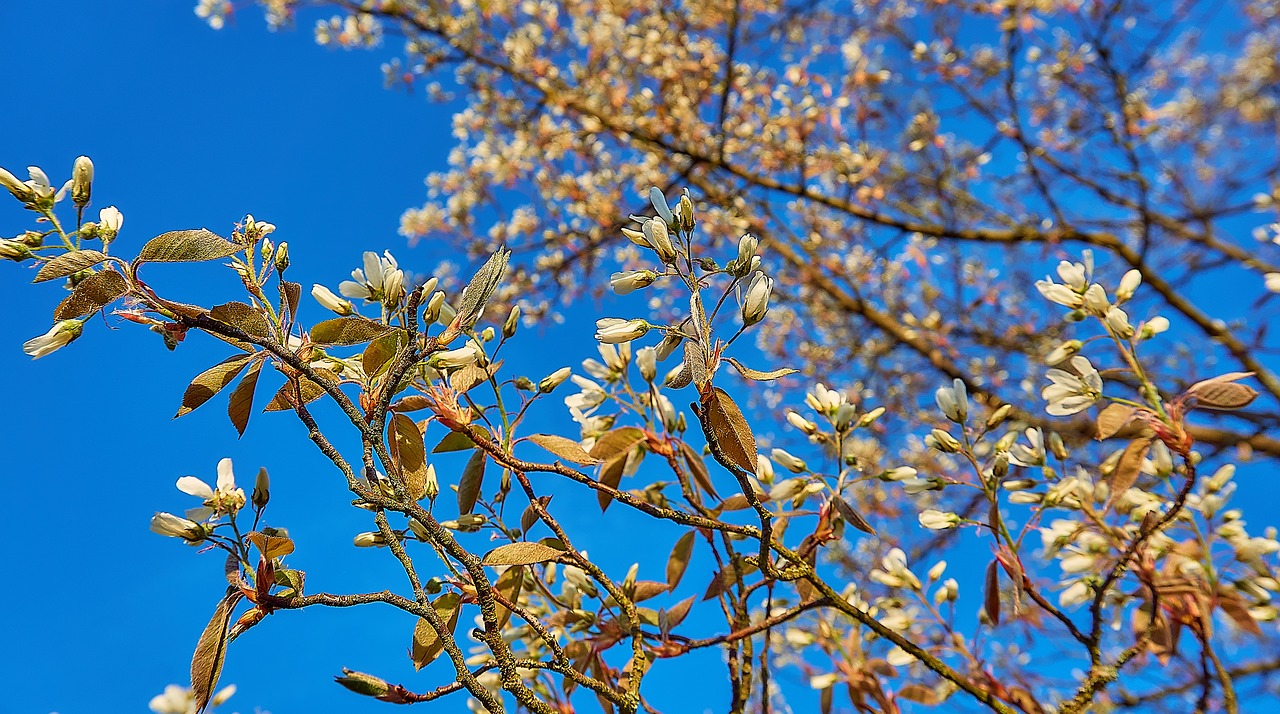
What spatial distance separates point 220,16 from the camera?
161 inches

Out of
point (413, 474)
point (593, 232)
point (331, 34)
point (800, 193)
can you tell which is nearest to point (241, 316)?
point (413, 474)

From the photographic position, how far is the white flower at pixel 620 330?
0.90 meters

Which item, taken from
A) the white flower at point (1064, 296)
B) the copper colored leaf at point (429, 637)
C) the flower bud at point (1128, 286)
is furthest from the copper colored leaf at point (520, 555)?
the flower bud at point (1128, 286)

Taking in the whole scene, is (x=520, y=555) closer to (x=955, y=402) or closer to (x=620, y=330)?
(x=620, y=330)

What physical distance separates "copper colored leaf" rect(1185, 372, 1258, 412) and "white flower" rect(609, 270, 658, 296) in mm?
845

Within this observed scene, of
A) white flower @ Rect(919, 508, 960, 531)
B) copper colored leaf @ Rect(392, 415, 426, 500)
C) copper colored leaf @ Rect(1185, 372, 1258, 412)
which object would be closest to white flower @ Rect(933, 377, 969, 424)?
white flower @ Rect(919, 508, 960, 531)

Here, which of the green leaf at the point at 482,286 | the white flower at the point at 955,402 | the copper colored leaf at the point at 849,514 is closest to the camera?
the green leaf at the point at 482,286

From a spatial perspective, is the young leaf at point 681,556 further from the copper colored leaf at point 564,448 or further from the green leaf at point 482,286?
the green leaf at point 482,286

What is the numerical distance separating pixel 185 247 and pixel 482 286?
1.03ft

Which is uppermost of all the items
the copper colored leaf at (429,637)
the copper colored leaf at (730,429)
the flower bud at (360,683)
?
the copper colored leaf at (730,429)

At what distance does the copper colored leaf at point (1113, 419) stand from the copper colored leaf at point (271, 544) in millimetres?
1096

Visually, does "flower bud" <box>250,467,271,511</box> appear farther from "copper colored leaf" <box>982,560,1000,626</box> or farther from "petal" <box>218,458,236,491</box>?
"copper colored leaf" <box>982,560,1000,626</box>

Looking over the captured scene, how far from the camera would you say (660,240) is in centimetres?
90

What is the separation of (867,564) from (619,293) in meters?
4.48
